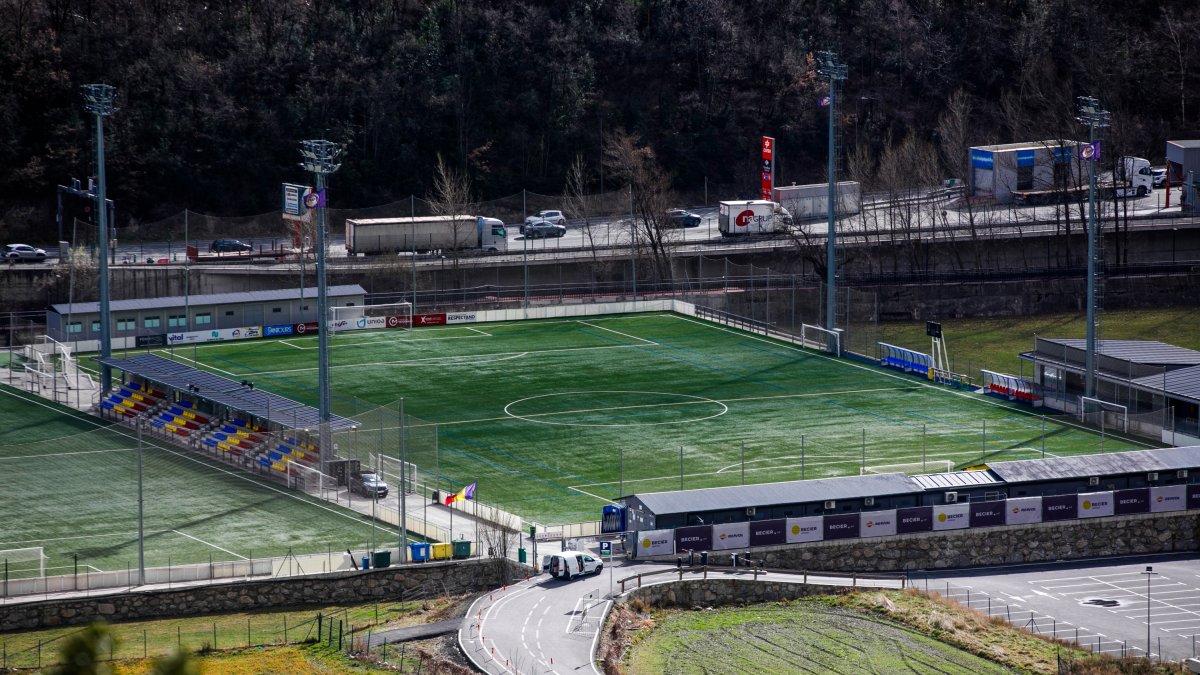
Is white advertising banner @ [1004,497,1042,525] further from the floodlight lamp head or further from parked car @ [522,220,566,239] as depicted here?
parked car @ [522,220,566,239]

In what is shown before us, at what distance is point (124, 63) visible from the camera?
14412 centimetres

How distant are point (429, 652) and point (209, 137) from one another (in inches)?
3755

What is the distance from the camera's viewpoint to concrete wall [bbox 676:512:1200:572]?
64.4 meters

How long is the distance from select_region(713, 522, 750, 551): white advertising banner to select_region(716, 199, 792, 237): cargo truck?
211 ft

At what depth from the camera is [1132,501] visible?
6794 cm

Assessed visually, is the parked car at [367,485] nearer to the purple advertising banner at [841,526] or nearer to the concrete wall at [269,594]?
the concrete wall at [269,594]

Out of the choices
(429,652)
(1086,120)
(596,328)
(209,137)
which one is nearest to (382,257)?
(596,328)

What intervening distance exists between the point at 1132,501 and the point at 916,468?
9.34 metres

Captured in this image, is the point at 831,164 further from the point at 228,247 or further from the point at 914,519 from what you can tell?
the point at 228,247

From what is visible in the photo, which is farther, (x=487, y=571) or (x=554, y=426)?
(x=554, y=426)

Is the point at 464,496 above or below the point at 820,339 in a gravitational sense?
below

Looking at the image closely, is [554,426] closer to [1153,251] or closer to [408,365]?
[408,365]

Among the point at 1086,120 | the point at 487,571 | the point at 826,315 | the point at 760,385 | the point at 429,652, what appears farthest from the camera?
the point at 826,315

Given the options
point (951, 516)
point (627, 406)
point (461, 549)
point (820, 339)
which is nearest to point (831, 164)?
point (820, 339)
